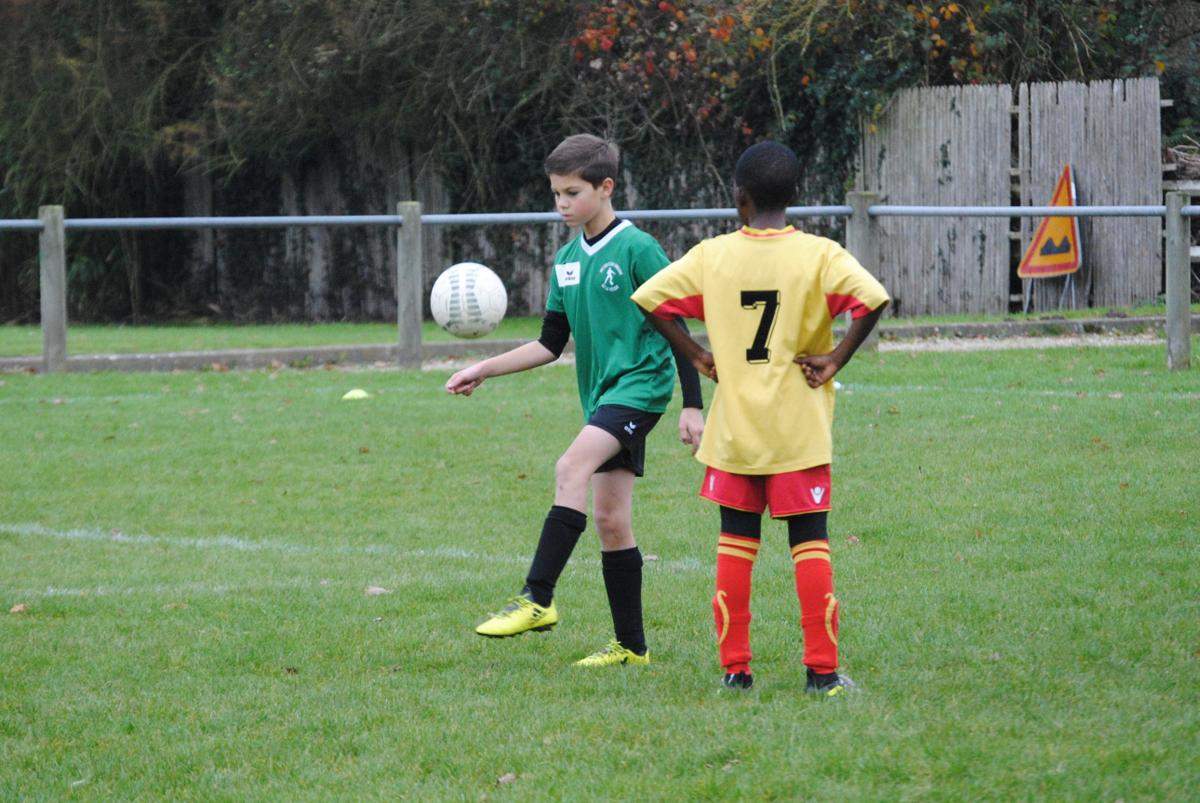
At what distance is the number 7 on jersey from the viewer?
466 centimetres

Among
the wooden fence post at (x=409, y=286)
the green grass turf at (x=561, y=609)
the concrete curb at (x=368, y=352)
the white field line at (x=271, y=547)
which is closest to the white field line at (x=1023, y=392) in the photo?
the green grass turf at (x=561, y=609)

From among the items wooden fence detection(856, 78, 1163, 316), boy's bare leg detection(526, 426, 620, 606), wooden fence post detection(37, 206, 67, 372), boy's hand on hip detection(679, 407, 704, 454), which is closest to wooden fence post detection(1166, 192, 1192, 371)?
wooden fence detection(856, 78, 1163, 316)

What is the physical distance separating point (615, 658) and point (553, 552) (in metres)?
0.41

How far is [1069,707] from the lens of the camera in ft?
14.9

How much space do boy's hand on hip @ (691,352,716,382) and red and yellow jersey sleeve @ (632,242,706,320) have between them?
129mm

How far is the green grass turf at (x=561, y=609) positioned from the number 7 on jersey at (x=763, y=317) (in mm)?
1006

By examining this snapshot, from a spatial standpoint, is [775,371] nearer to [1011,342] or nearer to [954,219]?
[1011,342]

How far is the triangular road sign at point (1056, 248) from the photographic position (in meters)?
17.4

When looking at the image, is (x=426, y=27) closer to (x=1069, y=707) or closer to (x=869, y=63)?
(x=869, y=63)

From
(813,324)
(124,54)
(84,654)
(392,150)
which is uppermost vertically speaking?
(124,54)

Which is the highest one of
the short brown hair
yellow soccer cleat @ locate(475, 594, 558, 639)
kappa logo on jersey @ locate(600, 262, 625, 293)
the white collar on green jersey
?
the short brown hair

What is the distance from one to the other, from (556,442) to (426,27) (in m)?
10.9

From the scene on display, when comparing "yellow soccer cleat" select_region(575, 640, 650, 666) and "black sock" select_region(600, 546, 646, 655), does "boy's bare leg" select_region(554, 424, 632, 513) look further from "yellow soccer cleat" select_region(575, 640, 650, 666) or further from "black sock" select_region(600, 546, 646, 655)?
"yellow soccer cleat" select_region(575, 640, 650, 666)

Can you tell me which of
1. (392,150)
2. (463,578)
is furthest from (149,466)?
(392,150)
